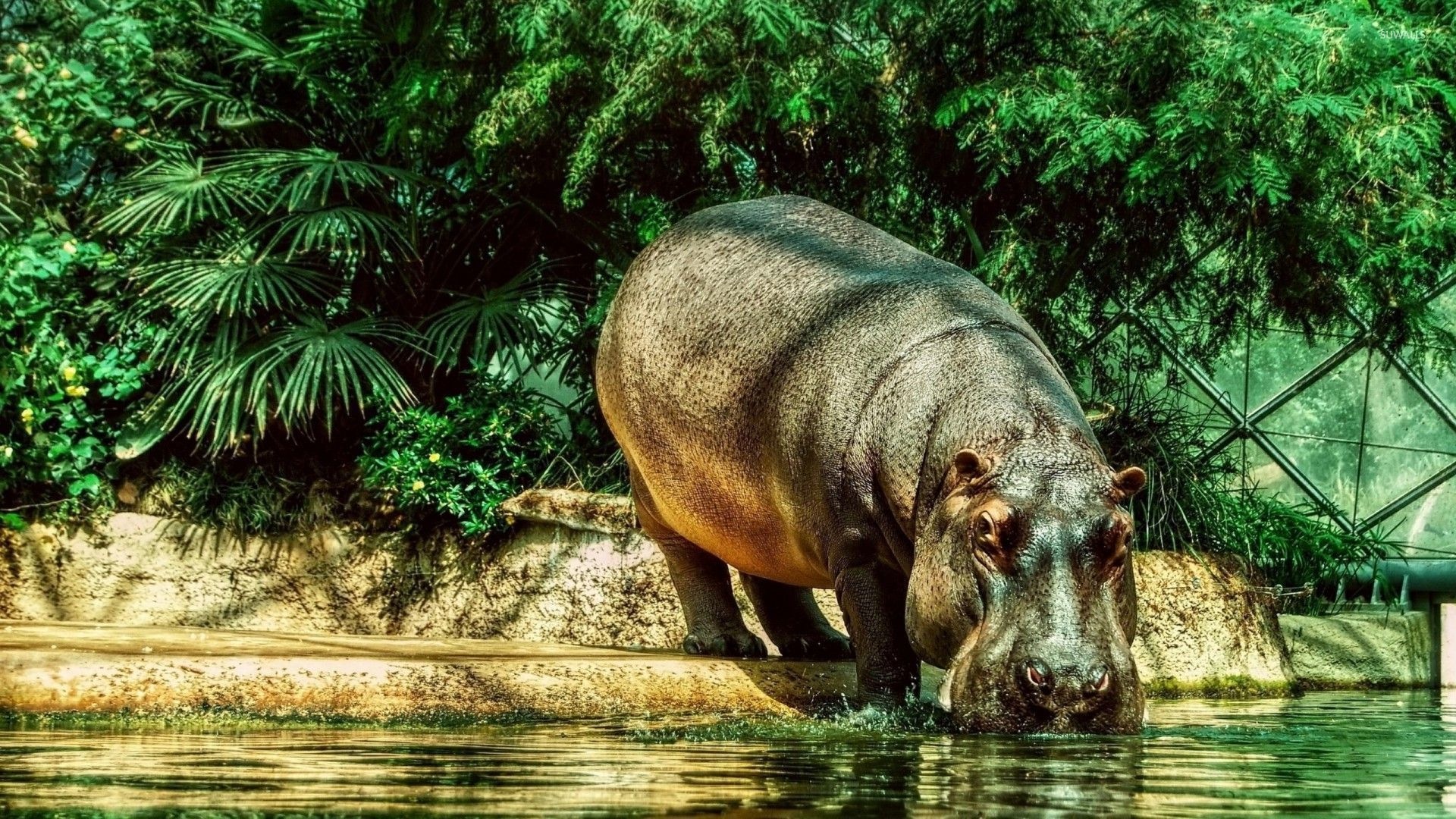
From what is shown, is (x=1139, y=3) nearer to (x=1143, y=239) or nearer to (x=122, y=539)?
(x=1143, y=239)

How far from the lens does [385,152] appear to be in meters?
8.64

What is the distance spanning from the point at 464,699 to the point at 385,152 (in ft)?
16.0

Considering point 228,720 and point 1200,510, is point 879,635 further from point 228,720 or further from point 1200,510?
point 1200,510

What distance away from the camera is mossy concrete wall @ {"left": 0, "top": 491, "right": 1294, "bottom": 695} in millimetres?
7211

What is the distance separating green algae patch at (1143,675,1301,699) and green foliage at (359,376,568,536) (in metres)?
3.13

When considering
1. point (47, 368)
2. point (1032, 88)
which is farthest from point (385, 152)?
point (1032, 88)

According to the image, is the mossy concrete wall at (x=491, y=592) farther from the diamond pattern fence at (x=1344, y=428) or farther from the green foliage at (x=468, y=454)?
the diamond pattern fence at (x=1344, y=428)

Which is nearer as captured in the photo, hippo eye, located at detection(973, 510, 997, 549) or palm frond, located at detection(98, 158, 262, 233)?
hippo eye, located at detection(973, 510, 997, 549)

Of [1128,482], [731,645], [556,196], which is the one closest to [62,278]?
[556,196]

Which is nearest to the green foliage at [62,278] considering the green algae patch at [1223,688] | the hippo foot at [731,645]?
the hippo foot at [731,645]

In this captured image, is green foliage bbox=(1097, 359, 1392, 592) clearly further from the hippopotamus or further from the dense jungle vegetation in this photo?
the hippopotamus

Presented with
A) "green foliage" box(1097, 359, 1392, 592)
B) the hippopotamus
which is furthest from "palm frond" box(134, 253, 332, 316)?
"green foliage" box(1097, 359, 1392, 592)

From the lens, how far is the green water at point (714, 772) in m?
2.50

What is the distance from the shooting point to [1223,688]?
7.14m
